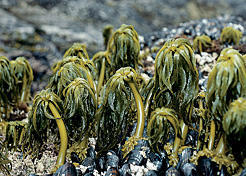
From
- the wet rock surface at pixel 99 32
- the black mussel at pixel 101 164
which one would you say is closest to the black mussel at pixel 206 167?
the wet rock surface at pixel 99 32

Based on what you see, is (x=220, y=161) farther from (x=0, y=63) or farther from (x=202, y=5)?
(x=202, y=5)

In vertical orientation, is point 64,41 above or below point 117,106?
above

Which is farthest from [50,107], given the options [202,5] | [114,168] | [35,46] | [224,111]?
[202,5]

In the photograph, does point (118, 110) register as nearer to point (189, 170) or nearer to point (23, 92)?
point (189, 170)

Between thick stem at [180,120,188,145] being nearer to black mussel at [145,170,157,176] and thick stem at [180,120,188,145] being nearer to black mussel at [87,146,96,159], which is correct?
black mussel at [145,170,157,176]

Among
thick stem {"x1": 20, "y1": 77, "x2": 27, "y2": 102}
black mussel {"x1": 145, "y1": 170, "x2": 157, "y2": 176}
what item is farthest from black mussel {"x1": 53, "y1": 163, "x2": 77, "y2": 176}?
thick stem {"x1": 20, "y1": 77, "x2": 27, "y2": 102}

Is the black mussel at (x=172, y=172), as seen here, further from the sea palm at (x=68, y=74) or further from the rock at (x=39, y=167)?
the rock at (x=39, y=167)
